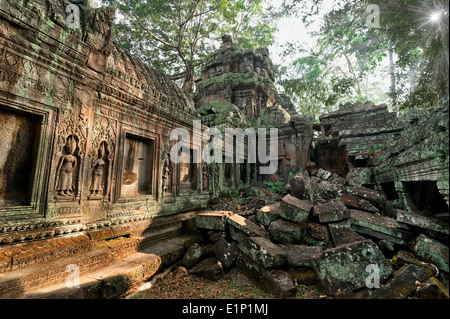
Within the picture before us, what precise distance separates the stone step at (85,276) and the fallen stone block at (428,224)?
→ 3.67 m

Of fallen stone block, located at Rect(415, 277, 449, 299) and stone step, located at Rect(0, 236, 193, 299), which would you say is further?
stone step, located at Rect(0, 236, 193, 299)

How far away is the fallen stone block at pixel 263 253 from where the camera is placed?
292cm

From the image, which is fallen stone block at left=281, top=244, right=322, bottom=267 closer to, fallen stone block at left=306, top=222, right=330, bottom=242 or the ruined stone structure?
fallen stone block at left=306, top=222, right=330, bottom=242

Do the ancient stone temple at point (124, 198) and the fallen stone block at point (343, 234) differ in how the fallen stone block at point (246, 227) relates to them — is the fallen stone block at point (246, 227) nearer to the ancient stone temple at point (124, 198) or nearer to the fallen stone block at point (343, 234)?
the ancient stone temple at point (124, 198)

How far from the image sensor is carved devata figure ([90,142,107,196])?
368 centimetres

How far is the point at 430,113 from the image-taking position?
301 centimetres

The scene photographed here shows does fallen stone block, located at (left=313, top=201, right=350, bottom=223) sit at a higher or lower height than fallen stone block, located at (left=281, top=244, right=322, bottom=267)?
higher

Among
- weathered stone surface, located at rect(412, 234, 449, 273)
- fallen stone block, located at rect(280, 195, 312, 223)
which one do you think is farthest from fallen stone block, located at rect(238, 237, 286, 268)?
weathered stone surface, located at rect(412, 234, 449, 273)

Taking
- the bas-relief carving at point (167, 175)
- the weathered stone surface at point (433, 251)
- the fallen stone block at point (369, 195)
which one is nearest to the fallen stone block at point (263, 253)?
the weathered stone surface at point (433, 251)

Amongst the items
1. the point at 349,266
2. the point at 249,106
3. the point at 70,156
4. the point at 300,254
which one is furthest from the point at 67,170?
the point at 249,106

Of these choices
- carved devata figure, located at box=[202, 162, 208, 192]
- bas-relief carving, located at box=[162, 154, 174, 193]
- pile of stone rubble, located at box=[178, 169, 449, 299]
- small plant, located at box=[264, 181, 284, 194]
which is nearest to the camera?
pile of stone rubble, located at box=[178, 169, 449, 299]

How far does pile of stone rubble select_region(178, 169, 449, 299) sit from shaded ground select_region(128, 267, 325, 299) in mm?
115

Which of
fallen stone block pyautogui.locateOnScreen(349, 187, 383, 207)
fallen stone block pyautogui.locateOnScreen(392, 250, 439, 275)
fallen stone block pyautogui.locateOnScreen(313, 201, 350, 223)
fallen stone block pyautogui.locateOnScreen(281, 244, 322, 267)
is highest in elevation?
fallen stone block pyautogui.locateOnScreen(349, 187, 383, 207)

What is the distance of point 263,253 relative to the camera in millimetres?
2984
